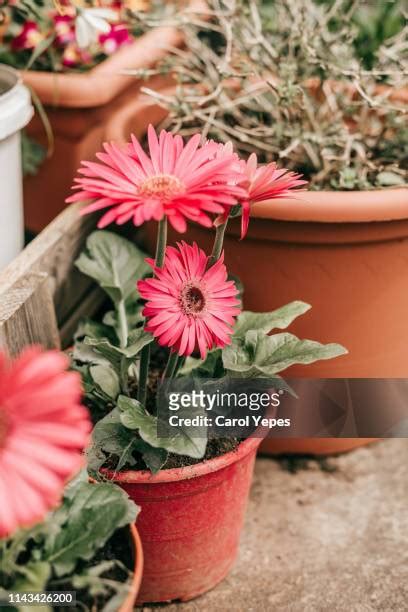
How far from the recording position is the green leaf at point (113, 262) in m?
1.44

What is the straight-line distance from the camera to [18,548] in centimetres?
89

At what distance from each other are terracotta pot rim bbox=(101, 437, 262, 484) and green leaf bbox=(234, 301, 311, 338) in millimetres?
201

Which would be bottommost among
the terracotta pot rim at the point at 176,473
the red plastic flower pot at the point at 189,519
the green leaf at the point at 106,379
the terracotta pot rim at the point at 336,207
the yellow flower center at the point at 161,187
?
the red plastic flower pot at the point at 189,519

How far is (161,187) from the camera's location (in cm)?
97

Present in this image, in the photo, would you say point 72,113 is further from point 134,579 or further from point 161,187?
point 134,579

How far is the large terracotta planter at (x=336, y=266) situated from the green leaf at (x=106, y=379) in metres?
0.34

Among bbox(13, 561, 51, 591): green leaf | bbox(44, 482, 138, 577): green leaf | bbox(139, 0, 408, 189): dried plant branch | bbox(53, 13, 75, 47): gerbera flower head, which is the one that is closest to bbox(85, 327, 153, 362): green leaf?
bbox(44, 482, 138, 577): green leaf

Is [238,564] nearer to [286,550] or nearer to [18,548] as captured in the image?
[286,550]

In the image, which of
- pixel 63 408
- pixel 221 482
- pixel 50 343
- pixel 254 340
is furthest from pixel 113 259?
pixel 63 408

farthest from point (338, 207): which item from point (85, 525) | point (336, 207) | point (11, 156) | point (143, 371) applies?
point (85, 525)

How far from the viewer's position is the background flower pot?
5.29 ft

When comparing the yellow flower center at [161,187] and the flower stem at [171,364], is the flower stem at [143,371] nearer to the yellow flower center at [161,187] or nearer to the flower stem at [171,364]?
the flower stem at [171,364]

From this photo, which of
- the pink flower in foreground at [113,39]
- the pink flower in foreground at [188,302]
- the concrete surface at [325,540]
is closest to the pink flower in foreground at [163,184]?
the pink flower in foreground at [188,302]

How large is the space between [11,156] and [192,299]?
0.47m
